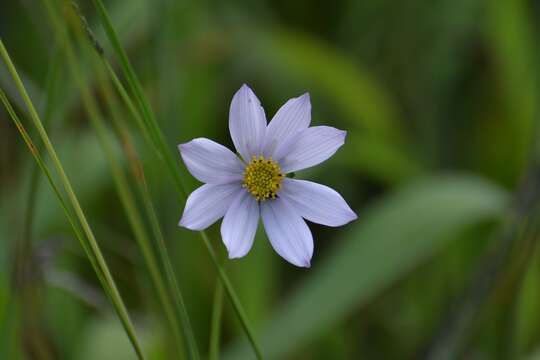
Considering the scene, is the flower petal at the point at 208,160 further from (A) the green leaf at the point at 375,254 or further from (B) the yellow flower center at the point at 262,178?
(A) the green leaf at the point at 375,254

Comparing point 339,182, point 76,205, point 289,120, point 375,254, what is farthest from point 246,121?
point 339,182

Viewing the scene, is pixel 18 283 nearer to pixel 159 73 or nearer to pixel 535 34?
pixel 159 73

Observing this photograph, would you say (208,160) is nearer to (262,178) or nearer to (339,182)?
(262,178)

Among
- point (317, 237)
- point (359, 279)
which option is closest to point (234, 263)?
point (317, 237)

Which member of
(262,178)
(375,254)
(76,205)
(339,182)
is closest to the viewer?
(76,205)

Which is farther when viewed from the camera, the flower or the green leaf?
the green leaf

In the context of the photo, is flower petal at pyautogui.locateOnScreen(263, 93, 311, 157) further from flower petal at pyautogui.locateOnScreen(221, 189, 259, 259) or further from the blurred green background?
the blurred green background

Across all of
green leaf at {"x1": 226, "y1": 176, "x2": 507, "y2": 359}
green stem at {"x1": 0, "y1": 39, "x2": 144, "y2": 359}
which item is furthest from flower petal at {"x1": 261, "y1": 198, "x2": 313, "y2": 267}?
green leaf at {"x1": 226, "y1": 176, "x2": 507, "y2": 359}
